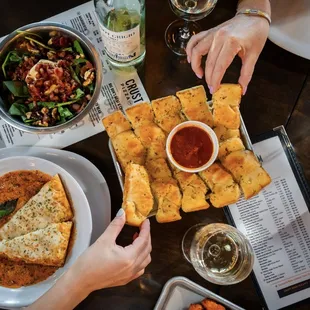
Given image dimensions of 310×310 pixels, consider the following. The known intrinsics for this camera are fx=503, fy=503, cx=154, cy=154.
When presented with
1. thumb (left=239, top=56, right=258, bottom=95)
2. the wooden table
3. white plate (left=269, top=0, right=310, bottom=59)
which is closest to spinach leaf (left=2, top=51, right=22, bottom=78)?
the wooden table

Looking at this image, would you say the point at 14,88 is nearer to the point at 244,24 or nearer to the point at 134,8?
the point at 134,8

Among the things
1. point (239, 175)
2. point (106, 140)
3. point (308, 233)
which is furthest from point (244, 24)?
point (308, 233)

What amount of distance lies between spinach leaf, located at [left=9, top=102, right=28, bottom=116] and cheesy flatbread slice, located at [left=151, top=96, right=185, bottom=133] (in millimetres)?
417

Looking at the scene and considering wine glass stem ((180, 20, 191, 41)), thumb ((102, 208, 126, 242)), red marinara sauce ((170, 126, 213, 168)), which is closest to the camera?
thumb ((102, 208, 126, 242))

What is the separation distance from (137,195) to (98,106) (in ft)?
1.32

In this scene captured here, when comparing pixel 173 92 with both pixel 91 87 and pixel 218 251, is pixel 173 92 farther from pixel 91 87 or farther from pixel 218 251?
pixel 218 251

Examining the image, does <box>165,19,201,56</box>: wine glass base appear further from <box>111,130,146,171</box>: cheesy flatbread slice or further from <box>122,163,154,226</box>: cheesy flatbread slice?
<box>122,163,154,226</box>: cheesy flatbread slice

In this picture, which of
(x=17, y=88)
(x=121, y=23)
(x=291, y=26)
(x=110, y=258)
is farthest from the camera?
(x=291, y=26)

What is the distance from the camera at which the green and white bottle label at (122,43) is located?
4.81 ft

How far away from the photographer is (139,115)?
1.57 metres

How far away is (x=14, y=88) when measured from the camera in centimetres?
161

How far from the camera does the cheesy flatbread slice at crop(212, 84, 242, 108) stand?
155cm

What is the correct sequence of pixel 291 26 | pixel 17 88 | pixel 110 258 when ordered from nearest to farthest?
pixel 110 258 < pixel 17 88 < pixel 291 26

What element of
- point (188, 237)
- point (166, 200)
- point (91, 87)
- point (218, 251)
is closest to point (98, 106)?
point (91, 87)
